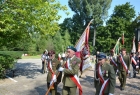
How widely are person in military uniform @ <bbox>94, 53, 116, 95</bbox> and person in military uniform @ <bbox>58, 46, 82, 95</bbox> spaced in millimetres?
672

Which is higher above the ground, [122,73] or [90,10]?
[90,10]

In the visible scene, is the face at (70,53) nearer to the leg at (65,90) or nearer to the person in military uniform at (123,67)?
the leg at (65,90)

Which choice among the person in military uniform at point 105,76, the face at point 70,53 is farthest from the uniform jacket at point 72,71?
the person in military uniform at point 105,76

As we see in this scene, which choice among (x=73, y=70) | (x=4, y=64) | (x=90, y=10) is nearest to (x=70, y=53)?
(x=73, y=70)

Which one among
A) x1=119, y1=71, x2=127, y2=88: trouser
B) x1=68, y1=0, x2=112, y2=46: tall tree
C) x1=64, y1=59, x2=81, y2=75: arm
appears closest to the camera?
x1=64, y1=59, x2=81, y2=75: arm

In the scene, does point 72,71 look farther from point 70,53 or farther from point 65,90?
point 65,90

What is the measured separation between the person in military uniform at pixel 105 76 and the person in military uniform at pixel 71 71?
67cm

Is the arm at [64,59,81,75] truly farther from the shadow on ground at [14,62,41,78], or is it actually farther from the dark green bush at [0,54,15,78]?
the shadow on ground at [14,62,41,78]

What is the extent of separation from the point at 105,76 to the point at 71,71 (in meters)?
0.95

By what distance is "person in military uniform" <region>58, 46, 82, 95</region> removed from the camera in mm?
6086

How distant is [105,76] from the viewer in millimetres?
5590

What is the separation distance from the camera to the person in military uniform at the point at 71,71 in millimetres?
6086

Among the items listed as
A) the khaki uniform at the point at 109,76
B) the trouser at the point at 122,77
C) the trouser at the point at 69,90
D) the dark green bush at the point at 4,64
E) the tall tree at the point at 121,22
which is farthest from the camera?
the tall tree at the point at 121,22

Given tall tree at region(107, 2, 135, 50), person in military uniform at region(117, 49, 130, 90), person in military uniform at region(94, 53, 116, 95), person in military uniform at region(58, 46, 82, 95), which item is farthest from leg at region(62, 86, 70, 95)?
tall tree at region(107, 2, 135, 50)
